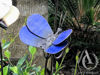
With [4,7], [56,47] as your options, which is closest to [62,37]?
[56,47]

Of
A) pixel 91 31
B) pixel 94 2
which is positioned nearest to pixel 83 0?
pixel 94 2

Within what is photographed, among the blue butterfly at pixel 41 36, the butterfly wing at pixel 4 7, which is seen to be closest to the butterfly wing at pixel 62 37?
the blue butterfly at pixel 41 36

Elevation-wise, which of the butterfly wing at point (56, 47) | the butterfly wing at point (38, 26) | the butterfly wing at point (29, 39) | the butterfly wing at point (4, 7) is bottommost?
the butterfly wing at point (56, 47)

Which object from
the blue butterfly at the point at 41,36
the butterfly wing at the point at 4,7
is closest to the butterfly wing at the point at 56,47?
the blue butterfly at the point at 41,36

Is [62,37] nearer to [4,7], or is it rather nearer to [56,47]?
[56,47]

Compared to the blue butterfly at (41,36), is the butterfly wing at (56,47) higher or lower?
lower

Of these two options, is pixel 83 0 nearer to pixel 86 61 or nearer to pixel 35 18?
pixel 86 61

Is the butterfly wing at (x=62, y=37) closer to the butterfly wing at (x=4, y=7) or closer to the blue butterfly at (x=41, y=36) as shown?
the blue butterfly at (x=41, y=36)
